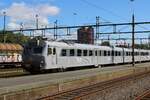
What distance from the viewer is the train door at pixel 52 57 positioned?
29467 mm

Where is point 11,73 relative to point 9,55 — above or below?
below

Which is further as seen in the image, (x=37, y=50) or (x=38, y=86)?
(x=37, y=50)

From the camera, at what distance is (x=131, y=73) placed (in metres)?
35.9

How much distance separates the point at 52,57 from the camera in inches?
1172

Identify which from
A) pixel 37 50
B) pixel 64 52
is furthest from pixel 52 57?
pixel 64 52

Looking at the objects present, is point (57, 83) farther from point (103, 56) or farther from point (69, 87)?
point (103, 56)

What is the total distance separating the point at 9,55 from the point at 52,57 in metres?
14.6

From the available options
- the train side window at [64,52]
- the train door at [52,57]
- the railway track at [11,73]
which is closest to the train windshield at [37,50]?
the train door at [52,57]

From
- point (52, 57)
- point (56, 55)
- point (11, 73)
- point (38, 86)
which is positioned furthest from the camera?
point (11, 73)

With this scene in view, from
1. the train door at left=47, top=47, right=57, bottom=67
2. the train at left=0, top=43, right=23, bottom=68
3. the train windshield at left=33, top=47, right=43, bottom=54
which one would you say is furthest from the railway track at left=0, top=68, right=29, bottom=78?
the train at left=0, top=43, right=23, bottom=68

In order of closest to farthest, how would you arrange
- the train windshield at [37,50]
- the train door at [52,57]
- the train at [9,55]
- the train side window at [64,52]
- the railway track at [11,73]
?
the railway track at [11,73] < the train door at [52,57] < the train windshield at [37,50] < the train side window at [64,52] < the train at [9,55]

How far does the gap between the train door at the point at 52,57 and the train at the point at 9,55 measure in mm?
12888

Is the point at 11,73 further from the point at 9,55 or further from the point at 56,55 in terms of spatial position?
the point at 9,55

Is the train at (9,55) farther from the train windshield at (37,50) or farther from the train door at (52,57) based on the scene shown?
the train door at (52,57)
